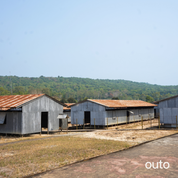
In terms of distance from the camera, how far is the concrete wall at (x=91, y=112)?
35.0 m

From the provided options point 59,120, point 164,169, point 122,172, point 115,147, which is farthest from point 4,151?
point 59,120

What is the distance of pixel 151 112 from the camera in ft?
172

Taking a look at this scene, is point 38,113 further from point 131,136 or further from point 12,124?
point 131,136

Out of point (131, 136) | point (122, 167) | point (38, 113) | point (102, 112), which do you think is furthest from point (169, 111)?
point (122, 167)

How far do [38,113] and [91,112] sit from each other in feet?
37.7

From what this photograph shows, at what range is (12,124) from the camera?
2555cm

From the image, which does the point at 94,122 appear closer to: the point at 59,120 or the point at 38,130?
the point at 59,120

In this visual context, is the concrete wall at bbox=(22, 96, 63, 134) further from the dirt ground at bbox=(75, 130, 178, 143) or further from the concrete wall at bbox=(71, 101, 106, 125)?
the concrete wall at bbox=(71, 101, 106, 125)

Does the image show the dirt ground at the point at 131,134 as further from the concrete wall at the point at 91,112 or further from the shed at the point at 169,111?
the concrete wall at the point at 91,112

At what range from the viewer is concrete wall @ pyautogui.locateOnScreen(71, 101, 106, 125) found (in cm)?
3503

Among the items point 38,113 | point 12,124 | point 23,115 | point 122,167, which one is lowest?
point 122,167

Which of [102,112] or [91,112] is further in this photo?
[91,112]

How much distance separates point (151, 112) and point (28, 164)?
44487 mm

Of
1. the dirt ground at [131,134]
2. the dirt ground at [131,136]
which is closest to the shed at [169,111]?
the dirt ground at [131,134]
